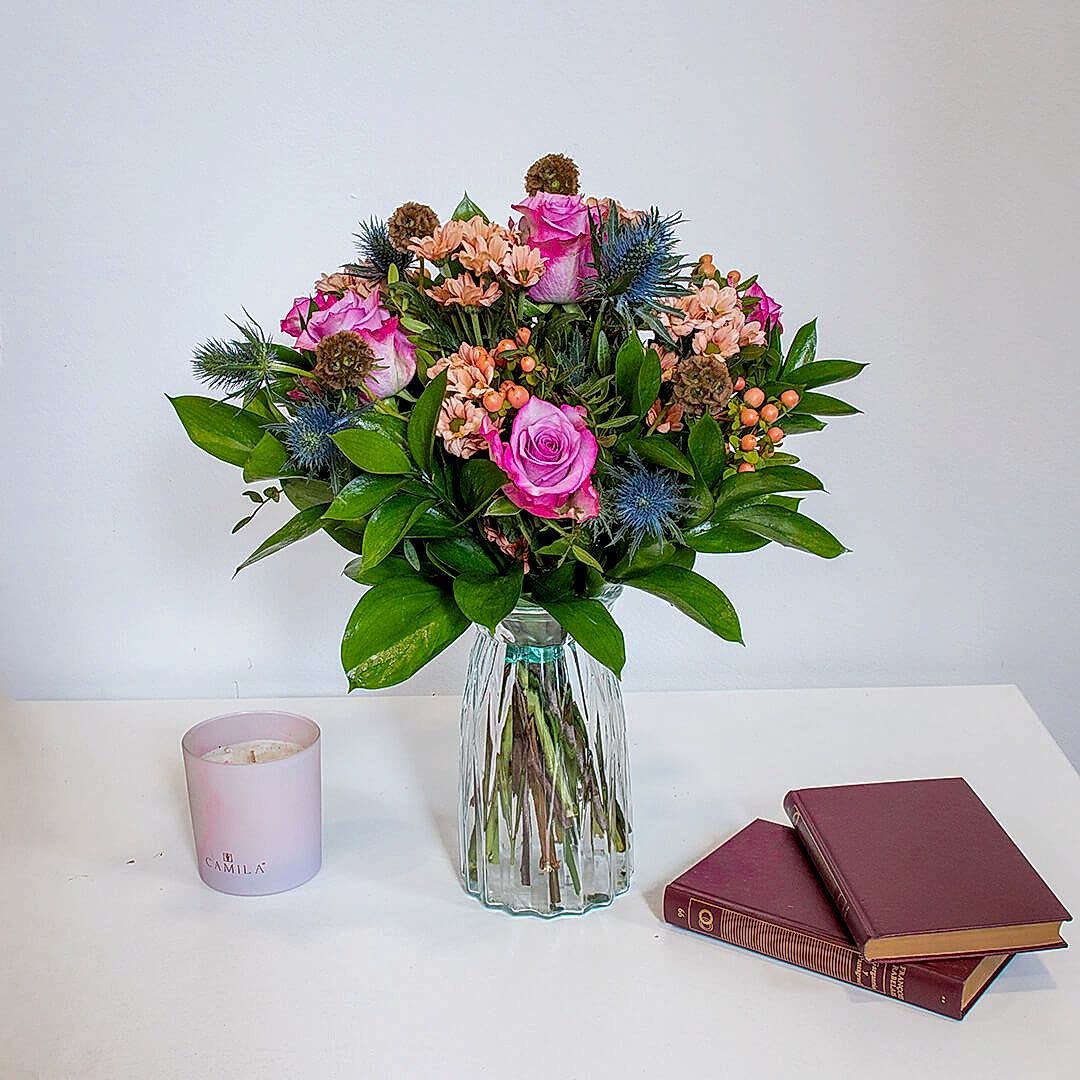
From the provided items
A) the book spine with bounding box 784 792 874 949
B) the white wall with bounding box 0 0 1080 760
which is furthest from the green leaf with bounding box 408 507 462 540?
the white wall with bounding box 0 0 1080 760

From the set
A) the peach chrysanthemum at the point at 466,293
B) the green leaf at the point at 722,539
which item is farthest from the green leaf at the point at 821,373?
the peach chrysanthemum at the point at 466,293

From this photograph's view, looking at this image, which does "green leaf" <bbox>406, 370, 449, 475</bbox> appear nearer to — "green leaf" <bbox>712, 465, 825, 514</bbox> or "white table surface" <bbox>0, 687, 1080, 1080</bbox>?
"green leaf" <bbox>712, 465, 825, 514</bbox>

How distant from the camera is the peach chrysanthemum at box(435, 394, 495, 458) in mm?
678

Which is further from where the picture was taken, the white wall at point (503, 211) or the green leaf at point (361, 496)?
the white wall at point (503, 211)

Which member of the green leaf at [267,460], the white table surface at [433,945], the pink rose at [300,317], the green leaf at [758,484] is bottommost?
the white table surface at [433,945]

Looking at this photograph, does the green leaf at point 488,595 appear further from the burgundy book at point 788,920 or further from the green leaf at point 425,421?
the burgundy book at point 788,920

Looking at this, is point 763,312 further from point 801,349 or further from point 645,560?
point 645,560

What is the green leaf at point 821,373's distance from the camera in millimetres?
781

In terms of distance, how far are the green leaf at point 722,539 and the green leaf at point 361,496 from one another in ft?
0.63

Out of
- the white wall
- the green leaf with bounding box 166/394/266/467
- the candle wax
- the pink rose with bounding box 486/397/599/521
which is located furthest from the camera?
the white wall

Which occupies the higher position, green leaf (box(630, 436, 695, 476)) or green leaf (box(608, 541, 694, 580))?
green leaf (box(630, 436, 695, 476))

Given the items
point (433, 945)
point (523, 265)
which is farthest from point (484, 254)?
point (433, 945)

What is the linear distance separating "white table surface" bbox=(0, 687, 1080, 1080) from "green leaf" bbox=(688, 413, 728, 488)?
0.32 m

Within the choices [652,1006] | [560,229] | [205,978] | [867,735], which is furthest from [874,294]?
[205,978]
